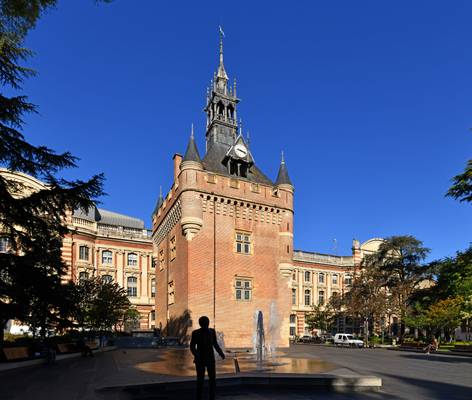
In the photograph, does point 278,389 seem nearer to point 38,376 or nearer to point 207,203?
point 38,376

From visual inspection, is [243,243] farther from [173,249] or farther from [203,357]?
[203,357]

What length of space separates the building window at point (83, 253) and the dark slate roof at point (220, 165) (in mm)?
22050

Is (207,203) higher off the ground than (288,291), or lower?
higher

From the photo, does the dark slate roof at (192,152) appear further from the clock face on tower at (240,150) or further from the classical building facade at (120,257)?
the classical building facade at (120,257)

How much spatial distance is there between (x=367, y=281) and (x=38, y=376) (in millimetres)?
A: 41925

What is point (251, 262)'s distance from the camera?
35031mm

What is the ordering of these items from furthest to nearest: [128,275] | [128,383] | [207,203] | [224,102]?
[128,275] < [224,102] < [207,203] < [128,383]

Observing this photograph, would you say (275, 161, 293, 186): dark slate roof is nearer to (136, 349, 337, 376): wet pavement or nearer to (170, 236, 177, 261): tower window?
(170, 236, 177, 261): tower window

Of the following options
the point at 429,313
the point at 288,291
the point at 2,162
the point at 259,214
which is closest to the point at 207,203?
the point at 259,214

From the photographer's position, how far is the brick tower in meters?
32.4

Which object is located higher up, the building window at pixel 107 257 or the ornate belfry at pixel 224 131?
the ornate belfry at pixel 224 131

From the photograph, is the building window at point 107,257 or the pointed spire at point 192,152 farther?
the building window at point 107,257

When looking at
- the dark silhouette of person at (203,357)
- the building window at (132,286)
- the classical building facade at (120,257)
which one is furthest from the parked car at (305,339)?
the dark silhouette of person at (203,357)

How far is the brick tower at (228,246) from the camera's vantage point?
32375 mm
